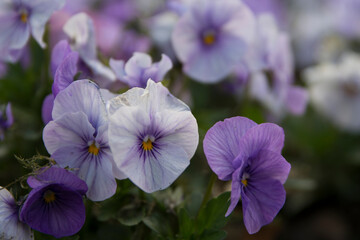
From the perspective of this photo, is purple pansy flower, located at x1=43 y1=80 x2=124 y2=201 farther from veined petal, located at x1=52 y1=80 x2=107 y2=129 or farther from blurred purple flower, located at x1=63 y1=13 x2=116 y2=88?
blurred purple flower, located at x1=63 y1=13 x2=116 y2=88

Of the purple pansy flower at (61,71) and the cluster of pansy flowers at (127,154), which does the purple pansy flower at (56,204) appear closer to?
the cluster of pansy flowers at (127,154)

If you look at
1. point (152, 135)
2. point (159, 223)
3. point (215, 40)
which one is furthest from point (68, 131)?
point (215, 40)

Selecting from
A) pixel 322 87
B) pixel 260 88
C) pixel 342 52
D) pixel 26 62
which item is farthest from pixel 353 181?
pixel 26 62

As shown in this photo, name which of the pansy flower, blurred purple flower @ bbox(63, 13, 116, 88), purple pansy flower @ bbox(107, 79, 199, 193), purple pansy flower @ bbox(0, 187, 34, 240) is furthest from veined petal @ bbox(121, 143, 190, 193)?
the pansy flower

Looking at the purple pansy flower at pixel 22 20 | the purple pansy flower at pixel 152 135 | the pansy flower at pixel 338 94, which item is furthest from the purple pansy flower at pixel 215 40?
the pansy flower at pixel 338 94

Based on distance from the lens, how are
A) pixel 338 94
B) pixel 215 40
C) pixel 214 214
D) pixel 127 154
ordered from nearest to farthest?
pixel 127 154 < pixel 214 214 < pixel 215 40 < pixel 338 94

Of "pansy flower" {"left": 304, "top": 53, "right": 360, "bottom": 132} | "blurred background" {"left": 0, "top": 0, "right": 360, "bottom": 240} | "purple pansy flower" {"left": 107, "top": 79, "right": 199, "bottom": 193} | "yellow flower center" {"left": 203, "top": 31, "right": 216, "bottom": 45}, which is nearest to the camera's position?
"purple pansy flower" {"left": 107, "top": 79, "right": 199, "bottom": 193}

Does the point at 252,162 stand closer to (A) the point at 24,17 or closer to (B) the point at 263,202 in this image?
(B) the point at 263,202
